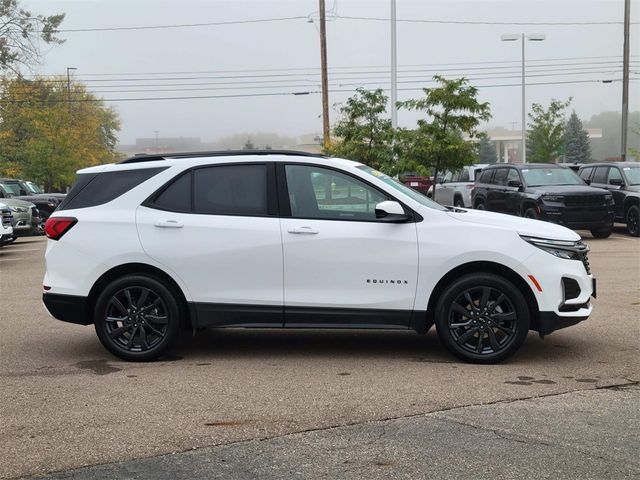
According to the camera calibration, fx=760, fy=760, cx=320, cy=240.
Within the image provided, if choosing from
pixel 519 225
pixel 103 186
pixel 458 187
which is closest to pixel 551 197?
pixel 458 187

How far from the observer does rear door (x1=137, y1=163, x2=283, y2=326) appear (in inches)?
259

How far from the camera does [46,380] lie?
623 cm

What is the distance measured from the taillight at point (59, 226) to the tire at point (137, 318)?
0.66 m

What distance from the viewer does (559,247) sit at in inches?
255

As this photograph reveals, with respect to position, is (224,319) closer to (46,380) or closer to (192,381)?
(192,381)

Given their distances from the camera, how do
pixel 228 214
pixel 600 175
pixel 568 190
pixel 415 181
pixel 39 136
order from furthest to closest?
pixel 39 136, pixel 415 181, pixel 600 175, pixel 568 190, pixel 228 214

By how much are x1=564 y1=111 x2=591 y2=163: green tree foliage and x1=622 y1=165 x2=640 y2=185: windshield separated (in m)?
66.1

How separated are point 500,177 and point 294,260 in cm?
1471

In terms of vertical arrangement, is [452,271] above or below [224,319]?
above

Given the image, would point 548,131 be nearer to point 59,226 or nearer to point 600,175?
point 600,175

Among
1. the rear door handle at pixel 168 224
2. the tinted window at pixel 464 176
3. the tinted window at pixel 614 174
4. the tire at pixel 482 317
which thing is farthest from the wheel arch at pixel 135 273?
the tinted window at pixel 464 176

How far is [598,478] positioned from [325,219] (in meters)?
3.26

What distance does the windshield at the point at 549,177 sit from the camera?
1898cm

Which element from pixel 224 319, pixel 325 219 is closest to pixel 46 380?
pixel 224 319
